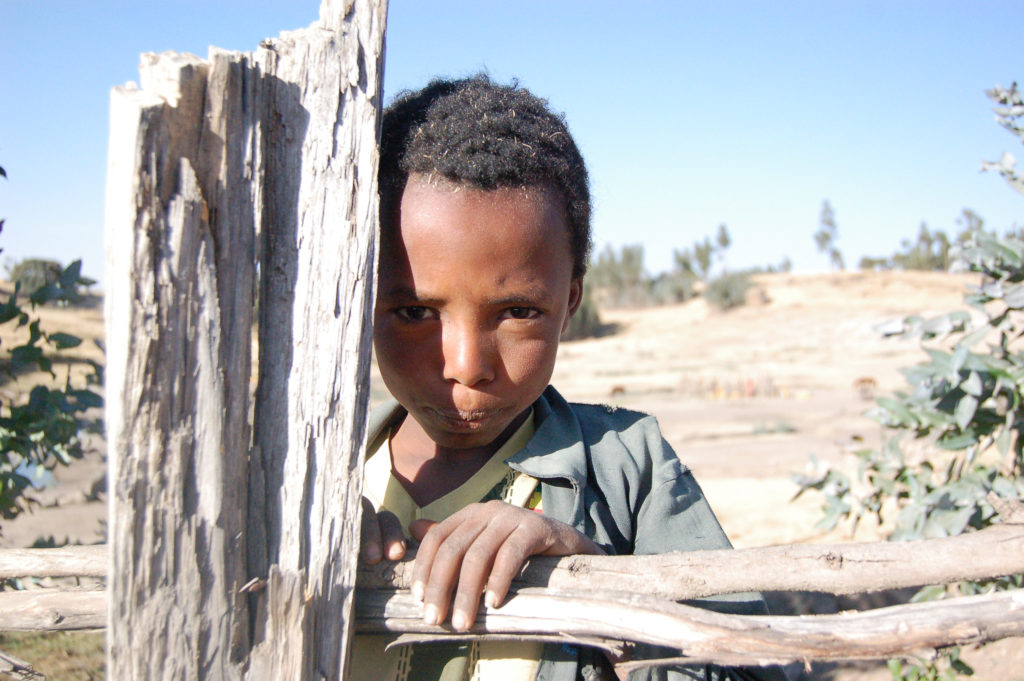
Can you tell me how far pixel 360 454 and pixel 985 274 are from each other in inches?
107

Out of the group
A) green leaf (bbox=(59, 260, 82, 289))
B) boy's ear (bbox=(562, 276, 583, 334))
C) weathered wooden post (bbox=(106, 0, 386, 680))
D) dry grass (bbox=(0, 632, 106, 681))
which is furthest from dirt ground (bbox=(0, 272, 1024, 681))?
weathered wooden post (bbox=(106, 0, 386, 680))

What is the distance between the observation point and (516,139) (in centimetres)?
139

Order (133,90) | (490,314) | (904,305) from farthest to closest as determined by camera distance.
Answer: (904,305)
(490,314)
(133,90)

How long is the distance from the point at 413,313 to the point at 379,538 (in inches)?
15.2

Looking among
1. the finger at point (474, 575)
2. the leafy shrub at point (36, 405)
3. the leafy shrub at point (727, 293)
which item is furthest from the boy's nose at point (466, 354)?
the leafy shrub at point (727, 293)

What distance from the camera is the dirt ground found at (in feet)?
21.7

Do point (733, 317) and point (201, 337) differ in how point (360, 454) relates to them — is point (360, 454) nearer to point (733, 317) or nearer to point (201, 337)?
point (201, 337)

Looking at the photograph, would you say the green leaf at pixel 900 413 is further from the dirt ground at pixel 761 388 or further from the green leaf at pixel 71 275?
the green leaf at pixel 71 275

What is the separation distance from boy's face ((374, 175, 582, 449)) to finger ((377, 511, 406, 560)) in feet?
0.73

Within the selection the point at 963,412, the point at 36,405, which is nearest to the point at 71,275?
the point at 36,405

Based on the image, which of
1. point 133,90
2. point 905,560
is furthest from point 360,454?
point 905,560

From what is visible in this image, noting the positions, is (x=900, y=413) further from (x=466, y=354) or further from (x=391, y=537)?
(x=391, y=537)

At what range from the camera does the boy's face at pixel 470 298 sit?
1.29m

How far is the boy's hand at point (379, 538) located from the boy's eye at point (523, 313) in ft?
1.31
